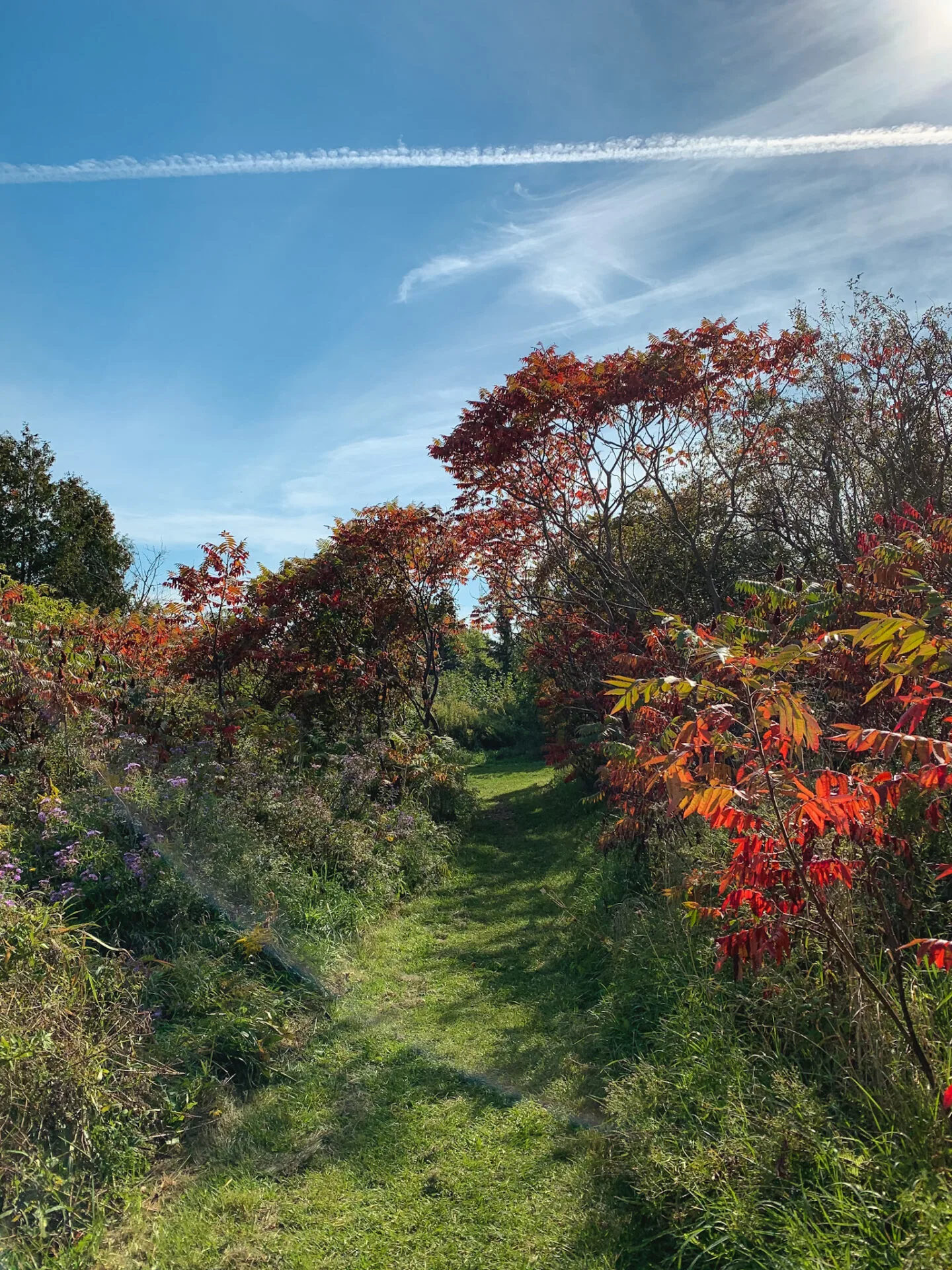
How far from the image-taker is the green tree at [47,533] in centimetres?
1998

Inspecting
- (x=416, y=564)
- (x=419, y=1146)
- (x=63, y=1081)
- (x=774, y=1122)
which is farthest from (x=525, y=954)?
(x=416, y=564)

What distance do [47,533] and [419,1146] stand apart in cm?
Answer: 2092

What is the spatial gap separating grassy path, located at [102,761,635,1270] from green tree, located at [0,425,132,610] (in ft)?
58.1

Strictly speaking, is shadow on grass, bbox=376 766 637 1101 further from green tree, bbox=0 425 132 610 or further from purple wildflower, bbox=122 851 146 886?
green tree, bbox=0 425 132 610

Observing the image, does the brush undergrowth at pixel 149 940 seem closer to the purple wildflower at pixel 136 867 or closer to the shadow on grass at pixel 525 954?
the purple wildflower at pixel 136 867

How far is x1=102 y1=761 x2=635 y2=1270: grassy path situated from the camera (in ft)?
10.1

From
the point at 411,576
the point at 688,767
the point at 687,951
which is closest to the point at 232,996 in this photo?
the point at 687,951

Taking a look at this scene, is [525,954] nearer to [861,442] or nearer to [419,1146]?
[419,1146]

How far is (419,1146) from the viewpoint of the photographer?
373 cm

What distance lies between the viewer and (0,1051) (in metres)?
3.36

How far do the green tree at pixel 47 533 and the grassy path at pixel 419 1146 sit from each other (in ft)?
58.1

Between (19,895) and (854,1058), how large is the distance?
182 inches

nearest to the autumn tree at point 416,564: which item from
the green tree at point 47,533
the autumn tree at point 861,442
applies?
the autumn tree at point 861,442

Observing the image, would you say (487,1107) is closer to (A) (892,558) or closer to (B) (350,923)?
(B) (350,923)
